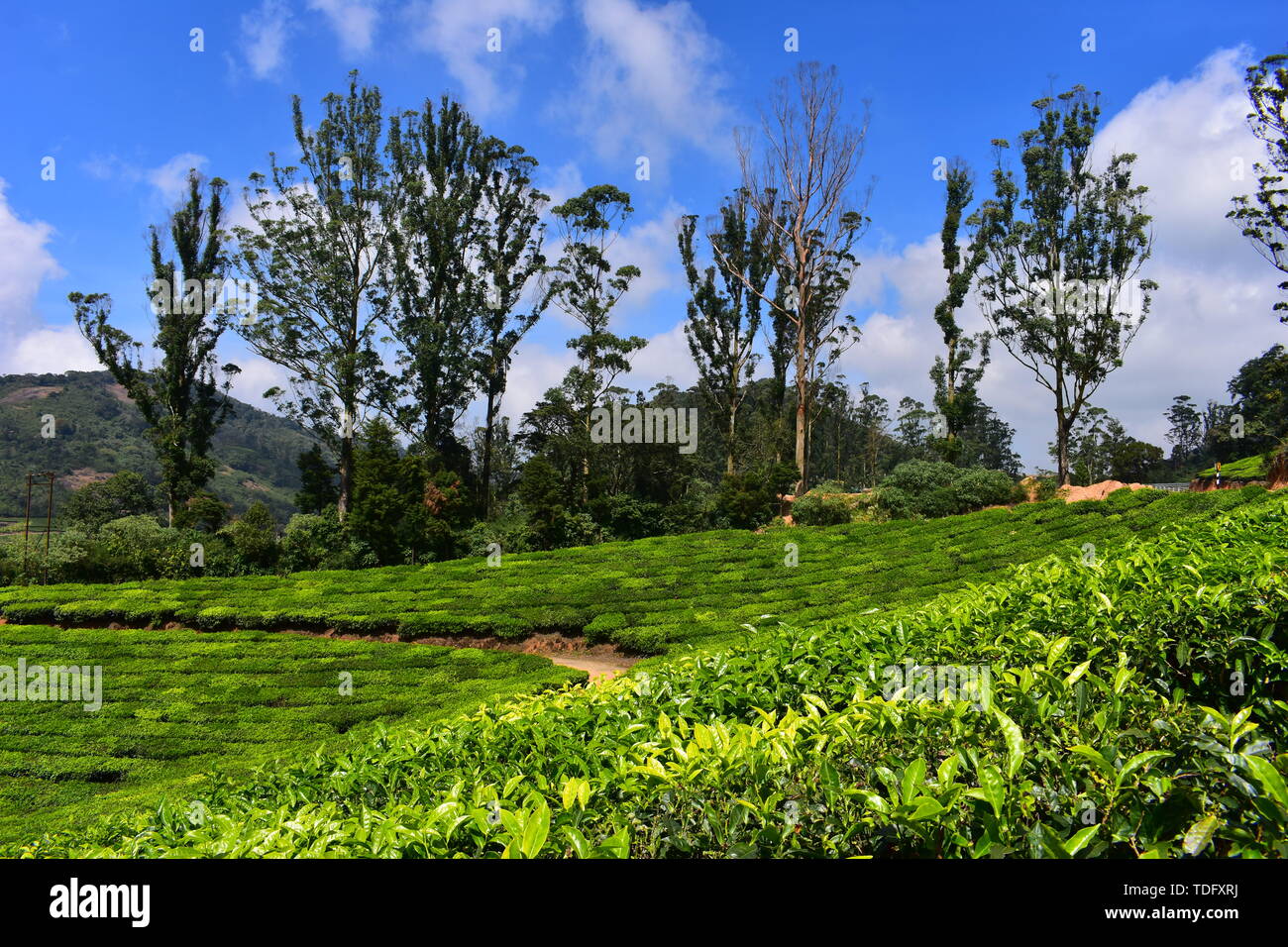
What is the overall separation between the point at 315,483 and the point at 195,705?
17335mm

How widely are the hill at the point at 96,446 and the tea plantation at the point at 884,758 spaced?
223ft

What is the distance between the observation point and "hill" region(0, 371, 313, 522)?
229 ft

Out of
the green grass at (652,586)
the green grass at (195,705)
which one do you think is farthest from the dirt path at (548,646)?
the green grass at (195,705)

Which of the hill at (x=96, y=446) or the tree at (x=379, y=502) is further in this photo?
the hill at (x=96, y=446)

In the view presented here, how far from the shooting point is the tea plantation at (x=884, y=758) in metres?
1.65

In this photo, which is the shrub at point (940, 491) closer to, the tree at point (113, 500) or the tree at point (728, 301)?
the tree at point (728, 301)

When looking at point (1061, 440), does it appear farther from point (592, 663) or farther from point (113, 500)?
point (113, 500)

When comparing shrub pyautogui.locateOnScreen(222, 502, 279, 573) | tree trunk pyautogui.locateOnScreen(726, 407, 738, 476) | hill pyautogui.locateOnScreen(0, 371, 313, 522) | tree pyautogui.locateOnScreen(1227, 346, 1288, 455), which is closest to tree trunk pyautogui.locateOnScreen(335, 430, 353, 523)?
shrub pyautogui.locateOnScreen(222, 502, 279, 573)

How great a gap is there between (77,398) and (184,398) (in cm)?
8423

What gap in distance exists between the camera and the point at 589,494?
23078 mm

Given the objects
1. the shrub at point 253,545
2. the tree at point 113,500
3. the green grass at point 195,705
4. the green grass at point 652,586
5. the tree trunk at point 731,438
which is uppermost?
the tree trunk at point 731,438

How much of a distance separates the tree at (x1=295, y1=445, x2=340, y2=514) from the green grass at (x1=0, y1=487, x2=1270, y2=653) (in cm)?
951

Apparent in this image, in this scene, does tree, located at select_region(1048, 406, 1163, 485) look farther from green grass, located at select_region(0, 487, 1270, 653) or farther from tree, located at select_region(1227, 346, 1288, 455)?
green grass, located at select_region(0, 487, 1270, 653)

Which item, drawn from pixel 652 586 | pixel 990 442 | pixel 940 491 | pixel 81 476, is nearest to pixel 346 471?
pixel 652 586
